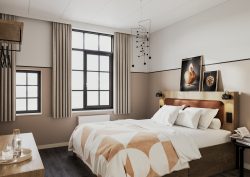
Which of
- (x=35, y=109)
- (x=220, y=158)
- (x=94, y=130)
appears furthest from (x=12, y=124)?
(x=220, y=158)

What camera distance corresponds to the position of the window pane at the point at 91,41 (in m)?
4.94

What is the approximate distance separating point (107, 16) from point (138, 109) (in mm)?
2604

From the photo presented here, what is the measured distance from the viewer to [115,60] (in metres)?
5.07

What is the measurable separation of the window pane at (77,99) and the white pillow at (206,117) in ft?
9.28

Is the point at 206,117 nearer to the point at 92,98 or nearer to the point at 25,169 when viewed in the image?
the point at 92,98

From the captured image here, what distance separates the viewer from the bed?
2.27 m

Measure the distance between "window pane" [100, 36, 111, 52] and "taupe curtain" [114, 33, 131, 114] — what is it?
0.23 m

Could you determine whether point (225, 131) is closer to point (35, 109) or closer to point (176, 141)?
point (176, 141)

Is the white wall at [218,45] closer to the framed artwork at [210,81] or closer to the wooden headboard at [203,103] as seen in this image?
the framed artwork at [210,81]

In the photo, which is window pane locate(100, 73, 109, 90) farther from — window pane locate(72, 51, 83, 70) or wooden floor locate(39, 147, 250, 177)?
wooden floor locate(39, 147, 250, 177)

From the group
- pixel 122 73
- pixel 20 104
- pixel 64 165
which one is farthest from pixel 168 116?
pixel 20 104

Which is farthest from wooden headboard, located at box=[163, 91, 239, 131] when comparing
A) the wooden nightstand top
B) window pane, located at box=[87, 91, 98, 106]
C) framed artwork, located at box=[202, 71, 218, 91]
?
the wooden nightstand top

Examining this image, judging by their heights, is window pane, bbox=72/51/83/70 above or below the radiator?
above

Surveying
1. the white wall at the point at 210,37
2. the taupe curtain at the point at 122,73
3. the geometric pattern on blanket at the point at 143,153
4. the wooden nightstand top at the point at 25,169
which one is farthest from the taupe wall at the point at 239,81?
the wooden nightstand top at the point at 25,169
